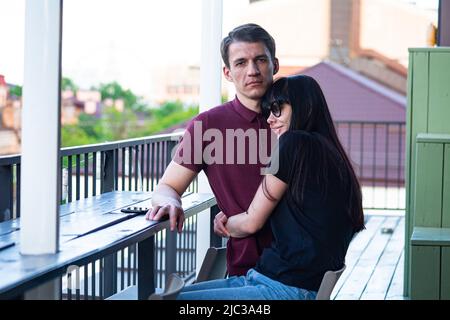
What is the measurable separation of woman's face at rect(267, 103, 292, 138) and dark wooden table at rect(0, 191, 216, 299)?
47 centimetres

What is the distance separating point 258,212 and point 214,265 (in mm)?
378

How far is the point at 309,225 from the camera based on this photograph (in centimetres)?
215

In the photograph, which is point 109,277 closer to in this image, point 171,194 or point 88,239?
point 171,194

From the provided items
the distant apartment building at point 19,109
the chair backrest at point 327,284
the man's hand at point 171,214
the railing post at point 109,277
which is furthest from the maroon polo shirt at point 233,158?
the distant apartment building at point 19,109

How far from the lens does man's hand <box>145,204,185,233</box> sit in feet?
8.28

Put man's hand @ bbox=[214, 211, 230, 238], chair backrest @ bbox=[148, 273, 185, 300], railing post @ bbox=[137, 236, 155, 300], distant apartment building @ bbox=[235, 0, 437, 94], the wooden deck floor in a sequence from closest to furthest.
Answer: chair backrest @ bbox=[148, 273, 185, 300], man's hand @ bbox=[214, 211, 230, 238], railing post @ bbox=[137, 236, 155, 300], the wooden deck floor, distant apartment building @ bbox=[235, 0, 437, 94]

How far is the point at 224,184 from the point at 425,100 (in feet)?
7.03

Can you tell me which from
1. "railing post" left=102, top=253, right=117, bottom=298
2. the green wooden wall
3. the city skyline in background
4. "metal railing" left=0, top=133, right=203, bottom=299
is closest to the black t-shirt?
"metal railing" left=0, top=133, right=203, bottom=299

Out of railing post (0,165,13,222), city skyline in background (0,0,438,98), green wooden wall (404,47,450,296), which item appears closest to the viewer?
railing post (0,165,13,222)

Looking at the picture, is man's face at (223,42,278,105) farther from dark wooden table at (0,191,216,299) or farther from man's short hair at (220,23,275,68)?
dark wooden table at (0,191,216,299)
